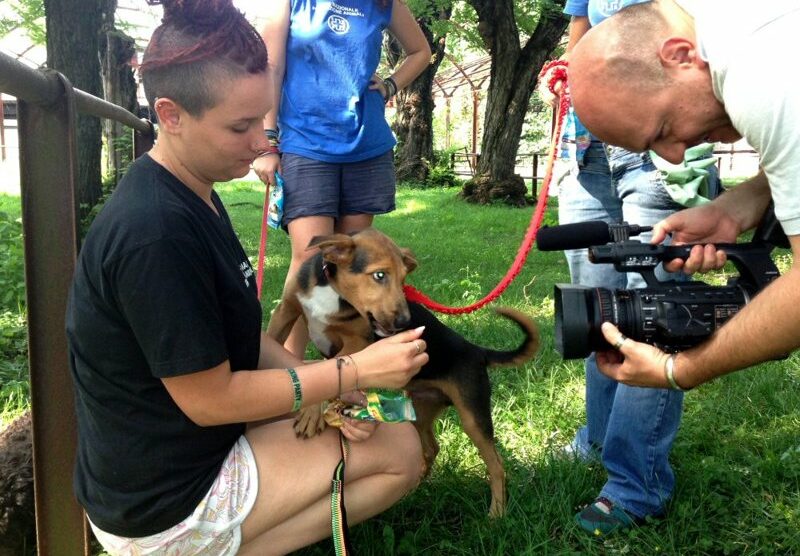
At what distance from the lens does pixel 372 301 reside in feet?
10.3

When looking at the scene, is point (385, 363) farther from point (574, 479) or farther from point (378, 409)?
point (574, 479)

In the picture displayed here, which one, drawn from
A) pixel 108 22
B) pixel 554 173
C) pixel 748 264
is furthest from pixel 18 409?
pixel 108 22

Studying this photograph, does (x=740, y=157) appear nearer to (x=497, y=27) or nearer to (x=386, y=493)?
(x=497, y=27)

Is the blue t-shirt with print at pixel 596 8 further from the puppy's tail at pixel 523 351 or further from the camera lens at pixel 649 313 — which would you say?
the puppy's tail at pixel 523 351

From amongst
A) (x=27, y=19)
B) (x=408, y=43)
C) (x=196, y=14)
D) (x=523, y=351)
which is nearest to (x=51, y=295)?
(x=196, y=14)

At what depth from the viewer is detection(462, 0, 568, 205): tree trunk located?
13.6 m

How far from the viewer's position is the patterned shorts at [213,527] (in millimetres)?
1922

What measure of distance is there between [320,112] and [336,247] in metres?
0.79

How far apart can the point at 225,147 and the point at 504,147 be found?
42.1ft

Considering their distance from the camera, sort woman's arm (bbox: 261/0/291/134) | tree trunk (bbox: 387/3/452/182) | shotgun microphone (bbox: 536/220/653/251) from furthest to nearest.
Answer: tree trunk (bbox: 387/3/452/182) < woman's arm (bbox: 261/0/291/134) < shotgun microphone (bbox: 536/220/653/251)

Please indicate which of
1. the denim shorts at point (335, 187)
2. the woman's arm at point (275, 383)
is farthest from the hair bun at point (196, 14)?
the denim shorts at point (335, 187)

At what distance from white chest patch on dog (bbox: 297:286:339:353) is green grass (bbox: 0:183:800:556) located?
80cm

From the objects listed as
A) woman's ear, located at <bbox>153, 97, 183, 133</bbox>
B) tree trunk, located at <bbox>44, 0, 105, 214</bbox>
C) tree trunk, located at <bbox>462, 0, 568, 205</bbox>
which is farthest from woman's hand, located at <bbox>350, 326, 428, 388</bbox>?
tree trunk, located at <bbox>462, 0, 568, 205</bbox>

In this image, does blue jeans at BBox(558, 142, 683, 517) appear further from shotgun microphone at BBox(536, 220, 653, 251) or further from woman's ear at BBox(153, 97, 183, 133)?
woman's ear at BBox(153, 97, 183, 133)
